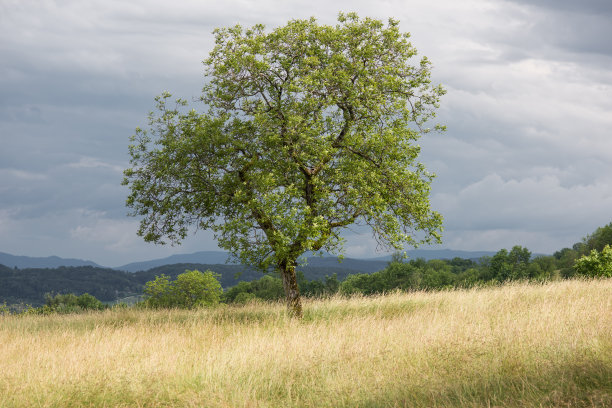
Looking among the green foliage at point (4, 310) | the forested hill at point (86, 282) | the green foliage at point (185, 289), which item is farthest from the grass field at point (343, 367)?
the forested hill at point (86, 282)

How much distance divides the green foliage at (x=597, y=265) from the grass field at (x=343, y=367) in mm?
16339

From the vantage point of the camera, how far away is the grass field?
8680mm

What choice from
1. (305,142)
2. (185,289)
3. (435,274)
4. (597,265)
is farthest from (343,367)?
(435,274)

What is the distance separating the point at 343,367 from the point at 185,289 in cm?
3838

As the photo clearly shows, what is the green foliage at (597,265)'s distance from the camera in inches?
1156

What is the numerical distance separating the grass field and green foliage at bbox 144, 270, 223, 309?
2961 cm

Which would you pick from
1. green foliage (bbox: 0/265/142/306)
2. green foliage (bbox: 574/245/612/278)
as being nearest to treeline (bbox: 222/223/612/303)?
green foliage (bbox: 574/245/612/278)

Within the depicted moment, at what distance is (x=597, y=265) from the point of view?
2997 centimetres

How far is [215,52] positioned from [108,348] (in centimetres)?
1162

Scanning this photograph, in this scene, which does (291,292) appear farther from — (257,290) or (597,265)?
(257,290)

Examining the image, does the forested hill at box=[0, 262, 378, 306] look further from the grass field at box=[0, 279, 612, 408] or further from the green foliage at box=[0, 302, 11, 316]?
the grass field at box=[0, 279, 612, 408]

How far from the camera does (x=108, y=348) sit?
42.6 ft

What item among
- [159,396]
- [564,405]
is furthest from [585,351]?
[159,396]

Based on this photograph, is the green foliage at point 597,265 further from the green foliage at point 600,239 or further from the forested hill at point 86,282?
the forested hill at point 86,282
